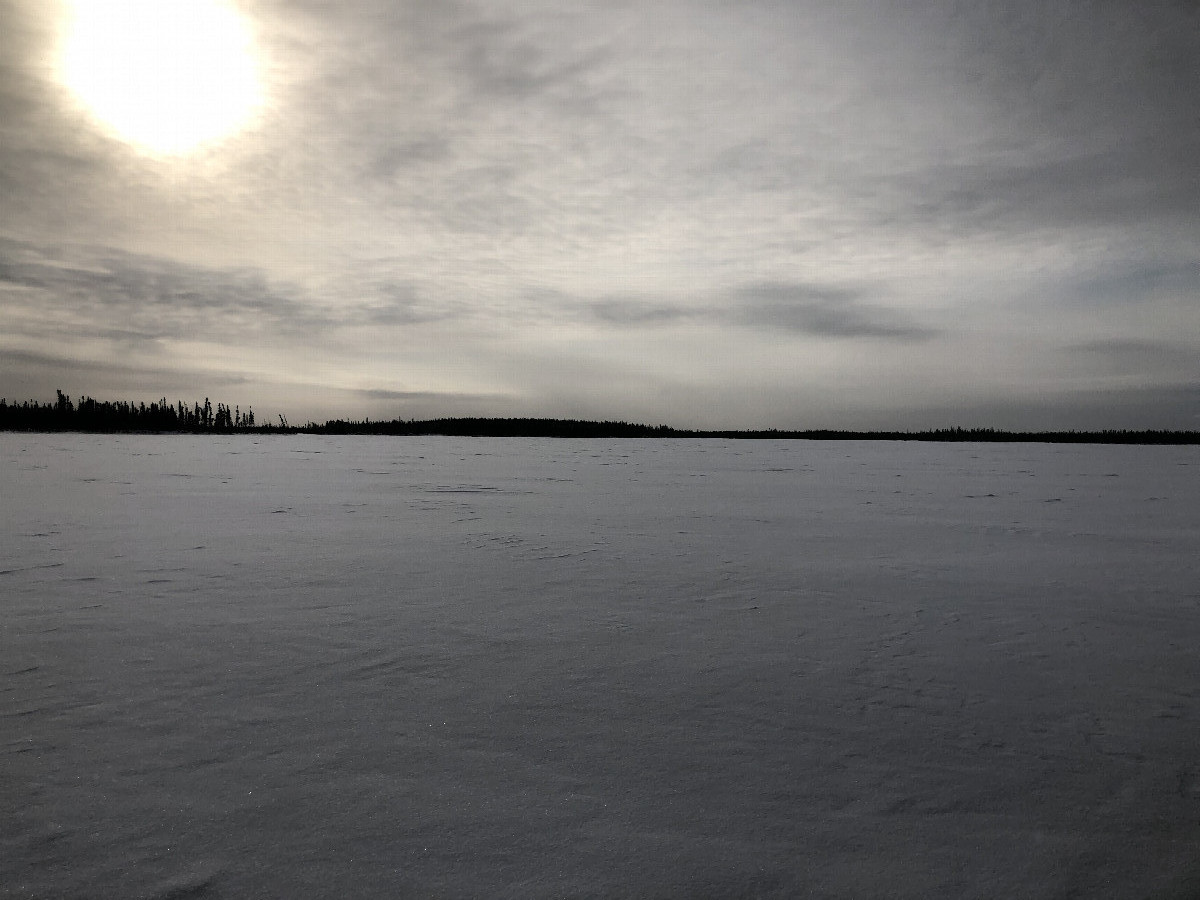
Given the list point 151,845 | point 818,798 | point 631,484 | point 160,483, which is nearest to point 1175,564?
point 818,798

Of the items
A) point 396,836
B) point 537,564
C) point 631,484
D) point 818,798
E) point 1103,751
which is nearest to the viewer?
point 396,836

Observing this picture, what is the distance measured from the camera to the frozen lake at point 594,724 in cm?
217

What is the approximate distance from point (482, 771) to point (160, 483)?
672 inches

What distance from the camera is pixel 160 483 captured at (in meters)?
16.6

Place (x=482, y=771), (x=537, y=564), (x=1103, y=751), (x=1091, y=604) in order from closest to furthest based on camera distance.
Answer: (x=482, y=771) → (x=1103, y=751) → (x=1091, y=604) → (x=537, y=564)

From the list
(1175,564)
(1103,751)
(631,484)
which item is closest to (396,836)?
(1103,751)

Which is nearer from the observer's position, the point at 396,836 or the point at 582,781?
the point at 396,836

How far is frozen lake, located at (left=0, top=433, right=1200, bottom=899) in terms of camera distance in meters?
2.17

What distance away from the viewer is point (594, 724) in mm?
3219

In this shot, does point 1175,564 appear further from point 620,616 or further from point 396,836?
point 396,836

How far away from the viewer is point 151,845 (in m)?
2.22

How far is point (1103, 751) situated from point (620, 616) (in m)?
2.93

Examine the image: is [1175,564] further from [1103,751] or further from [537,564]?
[537,564]

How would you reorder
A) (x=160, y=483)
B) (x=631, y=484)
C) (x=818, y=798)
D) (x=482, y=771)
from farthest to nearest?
(x=631, y=484)
(x=160, y=483)
(x=482, y=771)
(x=818, y=798)
